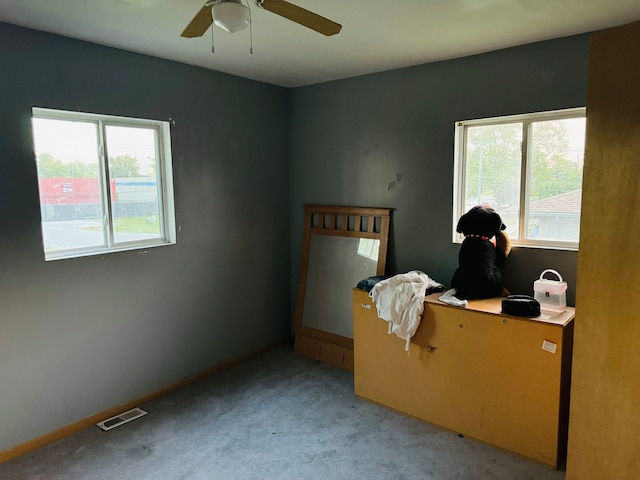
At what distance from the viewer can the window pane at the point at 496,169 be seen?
120 inches

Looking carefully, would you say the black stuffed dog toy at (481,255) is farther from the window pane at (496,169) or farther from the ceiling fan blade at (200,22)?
the ceiling fan blade at (200,22)

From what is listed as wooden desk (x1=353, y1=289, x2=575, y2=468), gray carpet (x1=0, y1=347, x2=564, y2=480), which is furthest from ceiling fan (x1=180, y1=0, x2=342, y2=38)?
gray carpet (x1=0, y1=347, x2=564, y2=480)

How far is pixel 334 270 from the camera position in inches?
154

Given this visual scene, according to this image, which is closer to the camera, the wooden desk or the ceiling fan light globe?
the ceiling fan light globe

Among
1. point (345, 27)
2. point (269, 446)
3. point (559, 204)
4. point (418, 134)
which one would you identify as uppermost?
point (345, 27)

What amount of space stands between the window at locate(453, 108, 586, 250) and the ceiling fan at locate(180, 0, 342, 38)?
1730 millimetres

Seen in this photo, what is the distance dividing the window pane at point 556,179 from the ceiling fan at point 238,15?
1799 millimetres

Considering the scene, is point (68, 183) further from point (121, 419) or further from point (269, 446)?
point (269, 446)

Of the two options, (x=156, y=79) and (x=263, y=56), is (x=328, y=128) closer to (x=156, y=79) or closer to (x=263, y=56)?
(x=263, y=56)

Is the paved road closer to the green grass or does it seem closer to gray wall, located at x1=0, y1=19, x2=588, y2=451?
the green grass

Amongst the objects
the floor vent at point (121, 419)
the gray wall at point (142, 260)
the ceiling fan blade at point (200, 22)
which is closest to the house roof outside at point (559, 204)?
the gray wall at point (142, 260)

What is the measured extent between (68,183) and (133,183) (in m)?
0.45

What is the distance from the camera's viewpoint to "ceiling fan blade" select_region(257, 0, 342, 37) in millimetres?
1660

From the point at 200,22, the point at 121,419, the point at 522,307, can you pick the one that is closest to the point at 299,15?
the point at 200,22
